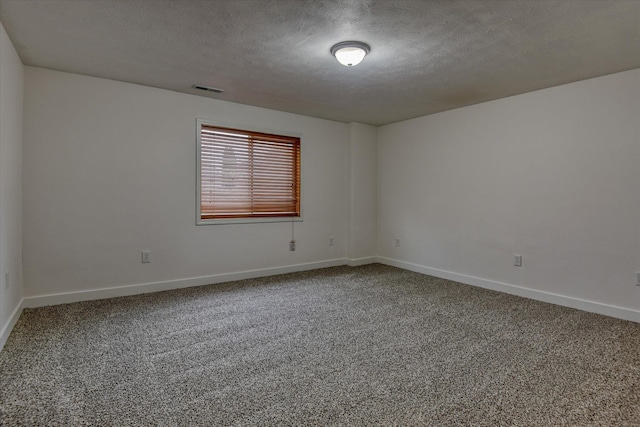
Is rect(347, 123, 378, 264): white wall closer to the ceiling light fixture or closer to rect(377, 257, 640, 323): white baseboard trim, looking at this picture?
rect(377, 257, 640, 323): white baseboard trim

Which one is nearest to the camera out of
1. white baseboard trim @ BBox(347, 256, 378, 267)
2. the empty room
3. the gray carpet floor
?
the gray carpet floor

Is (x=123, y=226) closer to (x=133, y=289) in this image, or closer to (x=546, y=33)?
(x=133, y=289)

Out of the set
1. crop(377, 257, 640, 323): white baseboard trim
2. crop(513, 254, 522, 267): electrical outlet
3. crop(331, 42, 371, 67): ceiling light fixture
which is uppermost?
crop(331, 42, 371, 67): ceiling light fixture

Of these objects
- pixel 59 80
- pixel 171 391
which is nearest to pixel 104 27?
pixel 59 80

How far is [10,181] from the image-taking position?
2.73m

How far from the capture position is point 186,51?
2768 millimetres

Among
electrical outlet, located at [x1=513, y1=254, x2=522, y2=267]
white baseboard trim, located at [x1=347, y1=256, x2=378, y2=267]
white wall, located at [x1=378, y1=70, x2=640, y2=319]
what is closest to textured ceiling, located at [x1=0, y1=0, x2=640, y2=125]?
white wall, located at [x1=378, y1=70, x2=640, y2=319]

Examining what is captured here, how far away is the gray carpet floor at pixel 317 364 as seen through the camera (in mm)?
1687

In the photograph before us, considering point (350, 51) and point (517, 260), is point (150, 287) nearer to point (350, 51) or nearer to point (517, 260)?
point (350, 51)

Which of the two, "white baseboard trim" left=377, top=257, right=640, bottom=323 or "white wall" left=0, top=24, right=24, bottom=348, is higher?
"white wall" left=0, top=24, right=24, bottom=348

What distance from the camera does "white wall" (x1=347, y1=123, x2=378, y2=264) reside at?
17.5 feet

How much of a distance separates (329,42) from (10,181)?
2755 mm

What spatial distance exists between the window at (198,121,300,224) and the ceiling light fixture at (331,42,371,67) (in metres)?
2.06

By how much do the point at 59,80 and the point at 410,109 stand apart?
3898 millimetres
